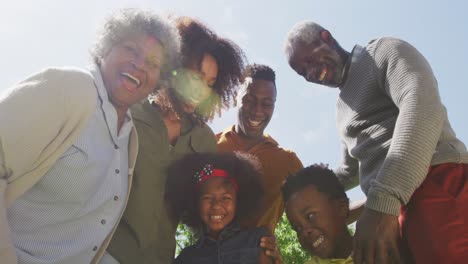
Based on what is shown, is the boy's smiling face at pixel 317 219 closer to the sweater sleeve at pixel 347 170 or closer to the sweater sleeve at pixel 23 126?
the sweater sleeve at pixel 347 170

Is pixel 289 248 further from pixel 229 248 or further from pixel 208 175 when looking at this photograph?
pixel 229 248

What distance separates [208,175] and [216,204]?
348 mm

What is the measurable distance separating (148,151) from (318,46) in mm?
1580

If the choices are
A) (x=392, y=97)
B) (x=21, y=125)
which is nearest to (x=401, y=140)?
(x=392, y=97)

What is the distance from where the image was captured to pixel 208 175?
413 cm

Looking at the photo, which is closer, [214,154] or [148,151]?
[148,151]

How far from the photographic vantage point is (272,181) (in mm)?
4480

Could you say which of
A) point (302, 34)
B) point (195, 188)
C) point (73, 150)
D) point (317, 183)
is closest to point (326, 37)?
point (302, 34)

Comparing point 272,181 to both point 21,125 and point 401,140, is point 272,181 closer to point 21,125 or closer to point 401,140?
point 401,140

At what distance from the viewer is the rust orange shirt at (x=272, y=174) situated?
4.43 m

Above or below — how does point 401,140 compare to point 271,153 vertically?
above

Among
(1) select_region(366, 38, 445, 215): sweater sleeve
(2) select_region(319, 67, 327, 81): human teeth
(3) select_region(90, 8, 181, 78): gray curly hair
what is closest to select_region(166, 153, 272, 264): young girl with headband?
(3) select_region(90, 8, 181, 78): gray curly hair

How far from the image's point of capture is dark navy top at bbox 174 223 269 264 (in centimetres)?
353

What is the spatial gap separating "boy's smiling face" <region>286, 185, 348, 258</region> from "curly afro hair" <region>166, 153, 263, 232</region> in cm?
69
